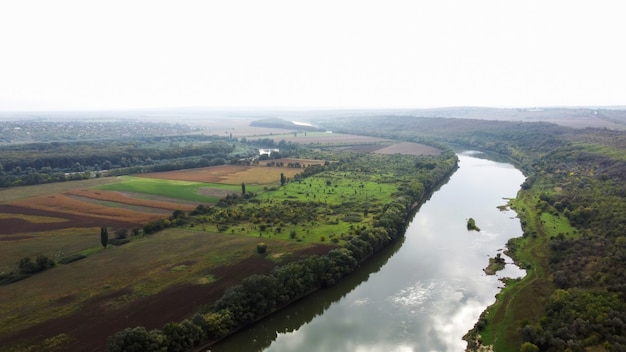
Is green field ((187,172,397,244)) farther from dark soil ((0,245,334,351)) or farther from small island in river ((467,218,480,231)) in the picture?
small island in river ((467,218,480,231))

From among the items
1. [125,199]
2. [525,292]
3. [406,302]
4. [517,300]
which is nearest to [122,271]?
[406,302]

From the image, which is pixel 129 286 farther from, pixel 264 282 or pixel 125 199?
pixel 125 199

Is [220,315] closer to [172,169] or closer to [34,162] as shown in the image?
[172,169]

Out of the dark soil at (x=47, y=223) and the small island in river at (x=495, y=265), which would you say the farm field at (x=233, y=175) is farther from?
the small island in river at (x=495, y=265)

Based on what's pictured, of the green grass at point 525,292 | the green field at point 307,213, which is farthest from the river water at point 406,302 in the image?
the green field at point 307,213

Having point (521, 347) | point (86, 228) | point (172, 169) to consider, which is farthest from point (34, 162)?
point (521, 347)

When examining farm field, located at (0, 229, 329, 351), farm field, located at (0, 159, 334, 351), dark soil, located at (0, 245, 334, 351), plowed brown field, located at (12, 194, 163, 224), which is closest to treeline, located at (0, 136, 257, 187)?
farm field, located at (0, 159, 334, 351)

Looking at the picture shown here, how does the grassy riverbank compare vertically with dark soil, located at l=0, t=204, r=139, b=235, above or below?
below
